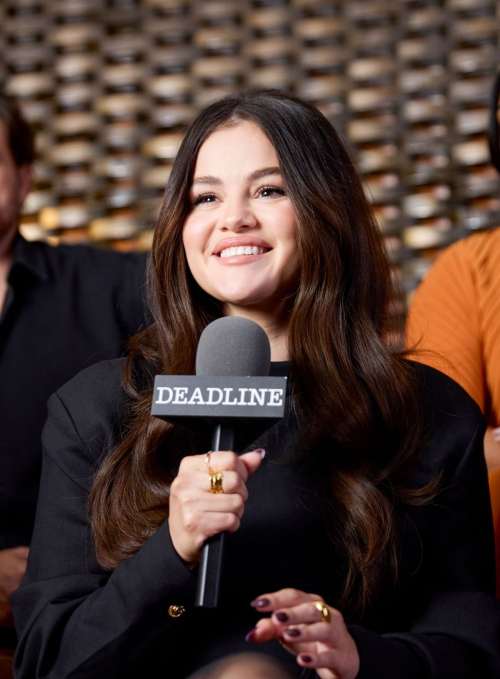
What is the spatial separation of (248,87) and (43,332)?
86 cm

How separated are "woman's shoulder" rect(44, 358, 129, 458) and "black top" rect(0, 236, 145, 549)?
0.44 m

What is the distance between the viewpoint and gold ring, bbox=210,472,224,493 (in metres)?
0.77

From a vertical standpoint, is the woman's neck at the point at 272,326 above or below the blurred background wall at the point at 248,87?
below

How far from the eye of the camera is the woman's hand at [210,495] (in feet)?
2.50

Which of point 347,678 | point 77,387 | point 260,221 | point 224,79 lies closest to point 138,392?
point 77,387

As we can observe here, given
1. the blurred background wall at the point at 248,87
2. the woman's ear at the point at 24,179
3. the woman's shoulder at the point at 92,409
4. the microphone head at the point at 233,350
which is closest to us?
the microphone head at the point at 233,350

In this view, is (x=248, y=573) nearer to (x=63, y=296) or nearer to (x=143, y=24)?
(x=63, y=296)

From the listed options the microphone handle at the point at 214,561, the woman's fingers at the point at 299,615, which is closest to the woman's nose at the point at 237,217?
the microphone handle at the point at 214,561

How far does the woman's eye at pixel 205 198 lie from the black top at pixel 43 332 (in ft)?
1.53

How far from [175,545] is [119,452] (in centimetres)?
23

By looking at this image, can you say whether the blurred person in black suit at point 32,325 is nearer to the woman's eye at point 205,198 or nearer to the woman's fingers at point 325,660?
the woman's eye at point 205,198

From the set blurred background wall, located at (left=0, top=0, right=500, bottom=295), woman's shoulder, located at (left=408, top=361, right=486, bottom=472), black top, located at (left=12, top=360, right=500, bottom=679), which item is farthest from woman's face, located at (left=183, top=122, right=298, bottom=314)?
blurred background wall, located at (left=0, top=0, right=500, bottom=295)

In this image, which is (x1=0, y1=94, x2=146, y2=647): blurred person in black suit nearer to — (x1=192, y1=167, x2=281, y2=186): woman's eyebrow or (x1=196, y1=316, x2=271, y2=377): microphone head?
(x1=192, y1=167, x2=281, y2=186): woman's eyebrow

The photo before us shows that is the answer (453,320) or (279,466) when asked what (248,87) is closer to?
(453,320)
